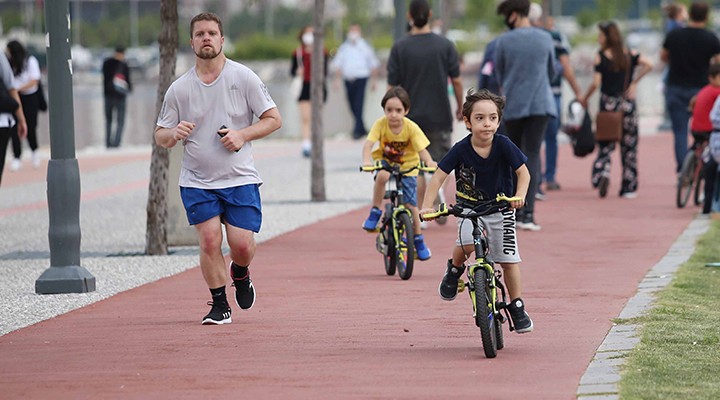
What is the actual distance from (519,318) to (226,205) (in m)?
Answer: 1.86

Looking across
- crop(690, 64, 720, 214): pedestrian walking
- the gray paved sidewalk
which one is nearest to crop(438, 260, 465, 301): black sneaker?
the gray paved sidewalk

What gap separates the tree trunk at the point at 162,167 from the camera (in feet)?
42.2

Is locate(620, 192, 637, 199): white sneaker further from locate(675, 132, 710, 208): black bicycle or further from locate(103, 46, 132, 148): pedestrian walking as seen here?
locate(103, 46, 132, 148): pedestrian walking

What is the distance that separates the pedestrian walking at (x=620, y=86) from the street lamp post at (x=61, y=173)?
730cm

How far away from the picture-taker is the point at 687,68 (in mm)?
18172

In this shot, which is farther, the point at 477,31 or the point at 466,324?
the point at 477,31

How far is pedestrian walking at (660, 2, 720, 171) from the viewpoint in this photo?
1816 centimetres

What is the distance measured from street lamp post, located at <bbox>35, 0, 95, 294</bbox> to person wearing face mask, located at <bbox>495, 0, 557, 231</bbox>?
454 cm

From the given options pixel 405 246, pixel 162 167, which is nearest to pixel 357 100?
pixel 162 167

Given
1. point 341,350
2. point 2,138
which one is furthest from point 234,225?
point 2,138

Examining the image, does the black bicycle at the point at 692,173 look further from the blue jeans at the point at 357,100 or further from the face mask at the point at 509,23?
the blue jeans at the point at 357,100

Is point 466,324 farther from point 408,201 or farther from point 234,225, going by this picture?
point 408,201

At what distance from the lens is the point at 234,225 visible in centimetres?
898

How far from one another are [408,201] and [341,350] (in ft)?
11.6
